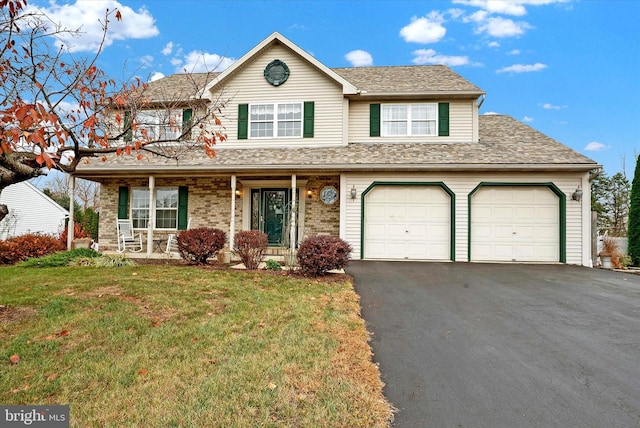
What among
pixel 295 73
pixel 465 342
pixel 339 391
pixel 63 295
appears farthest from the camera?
pixel 295 73

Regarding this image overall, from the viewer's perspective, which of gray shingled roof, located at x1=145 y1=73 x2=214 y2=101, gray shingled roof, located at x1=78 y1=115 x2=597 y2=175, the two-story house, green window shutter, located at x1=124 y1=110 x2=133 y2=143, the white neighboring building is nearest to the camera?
green window shutter, located at x1=124 y1=110 x2=133 y2=143

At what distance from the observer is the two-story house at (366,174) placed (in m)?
10.1

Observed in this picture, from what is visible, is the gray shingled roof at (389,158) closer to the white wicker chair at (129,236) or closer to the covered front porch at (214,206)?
the covered front porch at (214,206)

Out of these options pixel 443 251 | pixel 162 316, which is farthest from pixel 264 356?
pixel 443 251

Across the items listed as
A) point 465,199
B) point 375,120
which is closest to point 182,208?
point 375,120

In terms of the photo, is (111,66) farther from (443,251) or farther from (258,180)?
(443,251)

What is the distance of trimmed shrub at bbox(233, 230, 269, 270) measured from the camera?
8188mm

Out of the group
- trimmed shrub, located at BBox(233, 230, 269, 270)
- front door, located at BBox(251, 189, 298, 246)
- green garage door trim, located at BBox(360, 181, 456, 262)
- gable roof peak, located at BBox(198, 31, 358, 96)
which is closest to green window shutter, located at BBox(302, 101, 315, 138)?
gable roof peak, located at BBox(198, 31, 358, 96)

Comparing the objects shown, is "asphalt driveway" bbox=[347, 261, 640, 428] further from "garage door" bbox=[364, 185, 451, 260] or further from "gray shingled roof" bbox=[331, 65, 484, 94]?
"gray shingled roof" bbox=[331, 65, 484, 94]

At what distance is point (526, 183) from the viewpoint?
1009cm

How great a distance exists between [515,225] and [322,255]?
6905 millimetres

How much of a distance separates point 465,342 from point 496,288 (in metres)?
3.36

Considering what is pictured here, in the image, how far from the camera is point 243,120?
11.7 meters

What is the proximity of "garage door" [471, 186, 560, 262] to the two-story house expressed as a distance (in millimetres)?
32
